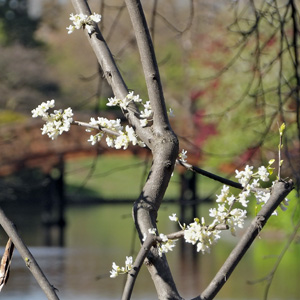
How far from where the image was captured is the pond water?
10789mm

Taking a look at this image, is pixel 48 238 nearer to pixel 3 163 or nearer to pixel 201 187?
pixel 3 163

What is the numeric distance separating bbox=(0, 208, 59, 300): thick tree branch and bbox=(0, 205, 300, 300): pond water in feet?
A: 25.5

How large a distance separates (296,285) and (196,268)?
93.9 inches

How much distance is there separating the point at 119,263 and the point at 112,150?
5279 millimetres

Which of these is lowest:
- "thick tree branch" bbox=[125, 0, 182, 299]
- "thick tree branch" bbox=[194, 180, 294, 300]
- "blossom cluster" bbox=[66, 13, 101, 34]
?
"thick tree branch" bbox=[194, 180, 294, 300]

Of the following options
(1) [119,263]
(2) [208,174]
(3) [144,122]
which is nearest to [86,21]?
(3) [144,122]

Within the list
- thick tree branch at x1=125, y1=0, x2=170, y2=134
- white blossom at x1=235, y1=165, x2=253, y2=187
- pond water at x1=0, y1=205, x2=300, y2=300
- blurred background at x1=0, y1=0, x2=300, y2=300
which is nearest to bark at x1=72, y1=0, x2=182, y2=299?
thick tree branch at x1=125, y1=0, x2=170, y2=134

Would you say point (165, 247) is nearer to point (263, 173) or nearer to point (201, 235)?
point (201, 235)

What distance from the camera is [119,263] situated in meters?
11.9

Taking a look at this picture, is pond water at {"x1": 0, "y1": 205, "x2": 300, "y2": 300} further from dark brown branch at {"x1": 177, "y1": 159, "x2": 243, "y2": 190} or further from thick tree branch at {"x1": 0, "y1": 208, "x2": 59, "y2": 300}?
thick tree branch at {"x1": 0, "y1": 208, "x2": 59, "y2": 300}

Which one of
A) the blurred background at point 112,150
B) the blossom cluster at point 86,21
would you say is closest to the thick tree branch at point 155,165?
the blossom cluster at point 86,21

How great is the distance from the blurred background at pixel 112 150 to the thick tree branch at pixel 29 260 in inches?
286

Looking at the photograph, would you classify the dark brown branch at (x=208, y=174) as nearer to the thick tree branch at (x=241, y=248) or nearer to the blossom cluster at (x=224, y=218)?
the blossom cluster at (x=224, y=218)

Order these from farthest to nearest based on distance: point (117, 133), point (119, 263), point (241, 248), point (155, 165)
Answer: point (119, 263) → point (117, 133) → point (155, 165) → point (241, 248)
